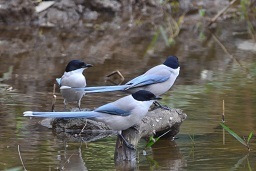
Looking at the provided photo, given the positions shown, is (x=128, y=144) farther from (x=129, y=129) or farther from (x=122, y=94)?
(x=122, y=94)

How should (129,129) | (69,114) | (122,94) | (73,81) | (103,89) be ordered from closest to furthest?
(69,114)
(129,129)
(103,89)
(73,81)
(122,94)

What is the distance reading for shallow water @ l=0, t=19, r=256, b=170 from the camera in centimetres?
707

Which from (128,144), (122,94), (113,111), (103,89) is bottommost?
(122,94)

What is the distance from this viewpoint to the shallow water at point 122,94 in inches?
278

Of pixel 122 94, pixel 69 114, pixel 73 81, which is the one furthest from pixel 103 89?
pixel 122 94

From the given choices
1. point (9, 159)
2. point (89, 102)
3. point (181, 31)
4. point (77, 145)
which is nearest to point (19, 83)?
point (89, 102)

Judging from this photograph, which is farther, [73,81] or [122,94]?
[122,94]

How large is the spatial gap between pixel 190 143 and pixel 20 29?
29.5 feet

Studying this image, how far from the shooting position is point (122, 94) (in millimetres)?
10078

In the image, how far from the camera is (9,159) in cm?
686

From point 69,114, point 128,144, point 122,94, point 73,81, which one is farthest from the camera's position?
point 122,94

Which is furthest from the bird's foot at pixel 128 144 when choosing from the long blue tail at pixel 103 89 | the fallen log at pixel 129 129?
the long blue tail at pixel 103 89

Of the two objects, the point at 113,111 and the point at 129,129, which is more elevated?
the point at 113,111

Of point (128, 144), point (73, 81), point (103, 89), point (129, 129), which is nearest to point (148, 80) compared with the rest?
point (103, 89)
